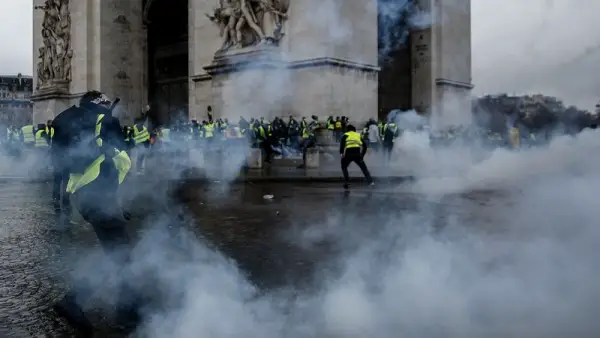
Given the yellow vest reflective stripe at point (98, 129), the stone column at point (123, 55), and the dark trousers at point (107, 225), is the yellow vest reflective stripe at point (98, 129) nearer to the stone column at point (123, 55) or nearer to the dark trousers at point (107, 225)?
the dark trousers at point (107, 225)

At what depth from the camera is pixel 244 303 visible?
12.6 ft

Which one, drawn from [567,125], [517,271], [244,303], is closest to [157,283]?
[244,303]

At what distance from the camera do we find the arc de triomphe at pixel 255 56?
1833 cm

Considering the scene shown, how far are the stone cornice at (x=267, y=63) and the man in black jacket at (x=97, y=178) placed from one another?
46.3 ft

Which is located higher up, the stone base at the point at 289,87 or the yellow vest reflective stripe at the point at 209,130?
the stone base at the point at 289,87

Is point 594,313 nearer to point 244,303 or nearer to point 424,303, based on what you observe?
point 424,303

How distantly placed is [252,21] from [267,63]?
52.9 inches

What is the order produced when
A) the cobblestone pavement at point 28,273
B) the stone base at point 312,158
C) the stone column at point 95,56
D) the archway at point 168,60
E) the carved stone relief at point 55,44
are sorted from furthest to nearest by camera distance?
the archway at point 168,60, the carved stone relief at point 55,44, the stone column at point 95,56, the stone base at point 312,158, the cobblestone pavement at point 28,273

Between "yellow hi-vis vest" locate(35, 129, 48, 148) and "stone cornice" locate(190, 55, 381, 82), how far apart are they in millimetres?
5427

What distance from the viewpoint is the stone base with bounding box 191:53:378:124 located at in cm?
1802

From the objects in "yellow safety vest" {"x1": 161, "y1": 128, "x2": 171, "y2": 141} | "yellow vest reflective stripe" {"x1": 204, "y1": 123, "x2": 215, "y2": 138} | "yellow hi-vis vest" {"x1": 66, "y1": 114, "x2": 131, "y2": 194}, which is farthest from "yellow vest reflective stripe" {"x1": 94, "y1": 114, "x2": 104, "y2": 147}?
"yellow safety vest" {"x1": 161, "y1": 128, "x2": 171, "y2": 141}

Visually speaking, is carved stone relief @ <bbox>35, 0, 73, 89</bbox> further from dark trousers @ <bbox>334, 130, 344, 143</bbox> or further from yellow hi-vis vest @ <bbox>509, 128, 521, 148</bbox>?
yellow hi-vis vest @ <bbox>509, 128, 521, 148</bbox>

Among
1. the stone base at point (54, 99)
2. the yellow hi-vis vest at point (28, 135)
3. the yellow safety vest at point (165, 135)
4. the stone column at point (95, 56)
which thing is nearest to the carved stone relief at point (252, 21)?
the yellow safety vest at point (165, 135)

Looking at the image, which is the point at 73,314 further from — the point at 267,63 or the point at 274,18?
the point at 274,18
